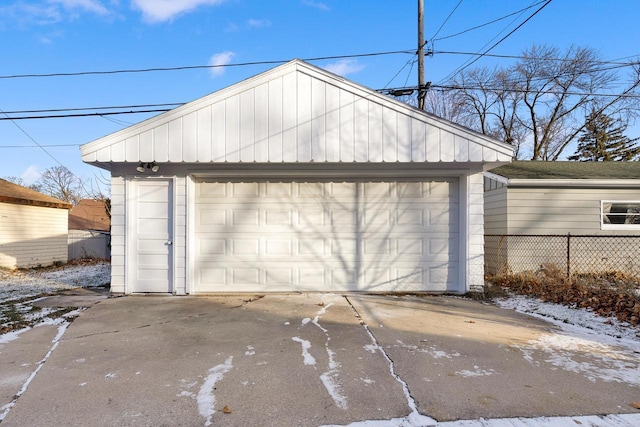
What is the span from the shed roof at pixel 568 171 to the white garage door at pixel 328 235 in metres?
3.98

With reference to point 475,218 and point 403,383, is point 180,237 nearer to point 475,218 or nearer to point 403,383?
point 403,383

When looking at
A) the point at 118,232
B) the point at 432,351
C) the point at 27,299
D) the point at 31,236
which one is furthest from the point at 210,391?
the point at 31,236

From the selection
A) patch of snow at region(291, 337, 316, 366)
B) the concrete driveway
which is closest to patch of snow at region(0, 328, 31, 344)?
the concrete driveway

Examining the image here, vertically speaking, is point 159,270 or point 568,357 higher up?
point 159,270

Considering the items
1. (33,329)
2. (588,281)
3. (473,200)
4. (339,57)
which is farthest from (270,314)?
(339,57)

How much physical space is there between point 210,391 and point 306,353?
3.63ft

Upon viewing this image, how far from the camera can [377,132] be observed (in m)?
6.18

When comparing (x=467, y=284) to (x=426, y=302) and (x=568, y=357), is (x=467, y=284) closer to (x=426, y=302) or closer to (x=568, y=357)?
(x=426, y=302)

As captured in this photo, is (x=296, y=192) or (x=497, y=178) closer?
(x=296, y=192)

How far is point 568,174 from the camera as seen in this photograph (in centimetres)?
985

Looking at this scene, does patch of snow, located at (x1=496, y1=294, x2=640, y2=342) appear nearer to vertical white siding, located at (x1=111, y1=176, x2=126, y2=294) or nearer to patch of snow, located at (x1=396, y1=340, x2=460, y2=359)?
patch of snow, located at (x1=396, y1=340, x2=460, y2=359)

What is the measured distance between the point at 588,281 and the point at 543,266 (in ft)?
5.74

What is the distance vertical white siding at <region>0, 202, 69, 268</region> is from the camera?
11.4m

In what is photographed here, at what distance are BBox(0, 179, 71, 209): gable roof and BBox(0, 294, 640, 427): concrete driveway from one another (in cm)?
911
